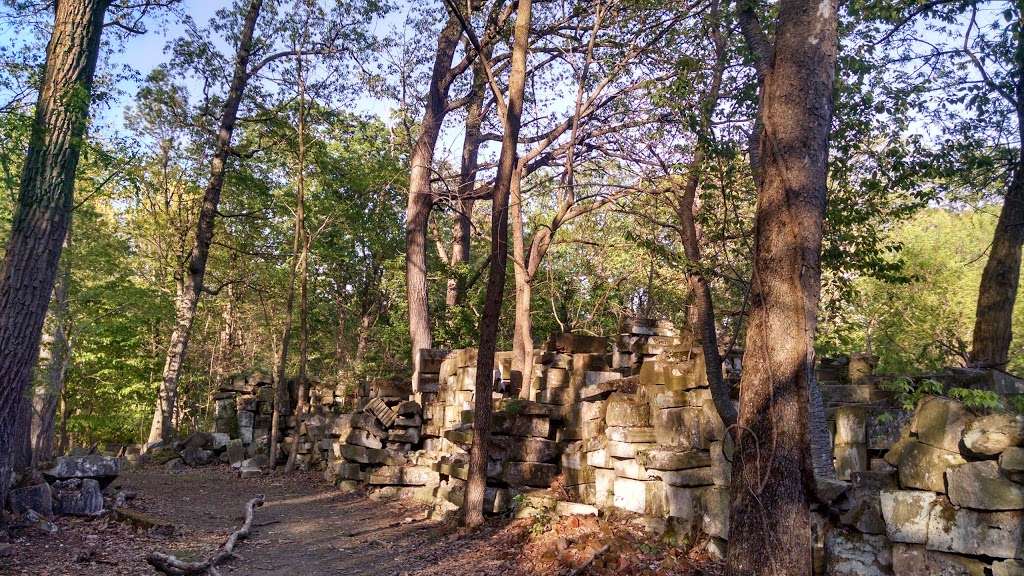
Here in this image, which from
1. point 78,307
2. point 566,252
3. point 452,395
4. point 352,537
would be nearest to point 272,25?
point 78,307

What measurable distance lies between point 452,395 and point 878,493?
8437 mm

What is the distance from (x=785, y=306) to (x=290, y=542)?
736 cm

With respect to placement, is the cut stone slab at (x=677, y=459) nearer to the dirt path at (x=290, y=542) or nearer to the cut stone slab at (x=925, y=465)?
the dirt path at (x=290, y=542)

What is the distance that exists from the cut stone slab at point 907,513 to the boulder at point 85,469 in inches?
369

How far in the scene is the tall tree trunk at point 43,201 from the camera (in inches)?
299

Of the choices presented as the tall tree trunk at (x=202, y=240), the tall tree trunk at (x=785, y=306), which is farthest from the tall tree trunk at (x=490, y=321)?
the tall tree trunk at (x=202, y=240)

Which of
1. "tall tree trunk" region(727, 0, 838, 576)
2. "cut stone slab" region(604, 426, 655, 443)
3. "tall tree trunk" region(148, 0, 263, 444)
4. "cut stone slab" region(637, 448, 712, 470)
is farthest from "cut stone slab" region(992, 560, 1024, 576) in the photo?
"tall tree trunk" region(148, 0, 263, 444)

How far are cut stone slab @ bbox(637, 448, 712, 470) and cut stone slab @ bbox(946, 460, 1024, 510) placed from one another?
248 centimetres

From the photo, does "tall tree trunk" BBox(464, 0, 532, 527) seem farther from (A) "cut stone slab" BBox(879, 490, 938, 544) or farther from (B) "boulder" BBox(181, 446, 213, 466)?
(B) "boulder" BBox(181, 446, 213, 466)

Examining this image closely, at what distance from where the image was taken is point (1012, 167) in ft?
27.6

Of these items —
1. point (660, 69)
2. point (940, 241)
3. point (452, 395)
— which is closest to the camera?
point (660, 69)

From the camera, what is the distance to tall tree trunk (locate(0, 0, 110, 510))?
759 cm

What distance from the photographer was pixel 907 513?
16.5ft

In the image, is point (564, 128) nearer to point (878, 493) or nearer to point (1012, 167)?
point (1012, 167)
